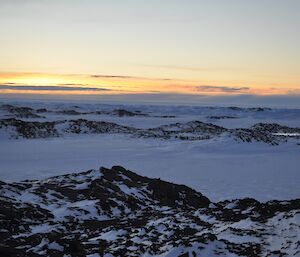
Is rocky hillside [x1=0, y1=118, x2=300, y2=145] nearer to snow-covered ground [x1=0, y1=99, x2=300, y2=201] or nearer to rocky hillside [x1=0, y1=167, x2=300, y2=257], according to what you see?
snow-covered ground [x1=0, y1=99, x2=300, y2=201]

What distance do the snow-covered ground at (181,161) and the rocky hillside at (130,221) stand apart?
3768mm

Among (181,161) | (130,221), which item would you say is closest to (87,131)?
(181,161)

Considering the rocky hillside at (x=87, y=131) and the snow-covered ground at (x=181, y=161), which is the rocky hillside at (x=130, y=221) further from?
the rocky hillside at (x=87, y=131)

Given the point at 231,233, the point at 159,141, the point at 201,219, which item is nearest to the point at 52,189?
the point at 201,219

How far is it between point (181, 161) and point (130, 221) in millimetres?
14035

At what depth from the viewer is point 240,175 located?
1886 cm

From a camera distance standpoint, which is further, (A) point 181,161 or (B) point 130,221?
(A) point 181,161

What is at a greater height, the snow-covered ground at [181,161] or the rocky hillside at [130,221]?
the rocky hillside at [130,221]

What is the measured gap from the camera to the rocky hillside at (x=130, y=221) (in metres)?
6.61

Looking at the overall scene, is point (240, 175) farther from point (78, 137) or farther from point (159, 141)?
point (78, 137)

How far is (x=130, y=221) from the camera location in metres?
9.13

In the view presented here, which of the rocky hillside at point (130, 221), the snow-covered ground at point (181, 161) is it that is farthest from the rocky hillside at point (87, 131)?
the rocky hillside at point (130, 221)

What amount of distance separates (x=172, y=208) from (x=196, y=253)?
4859mm

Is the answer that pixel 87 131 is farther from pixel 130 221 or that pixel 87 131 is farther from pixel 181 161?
pixel 130 221
